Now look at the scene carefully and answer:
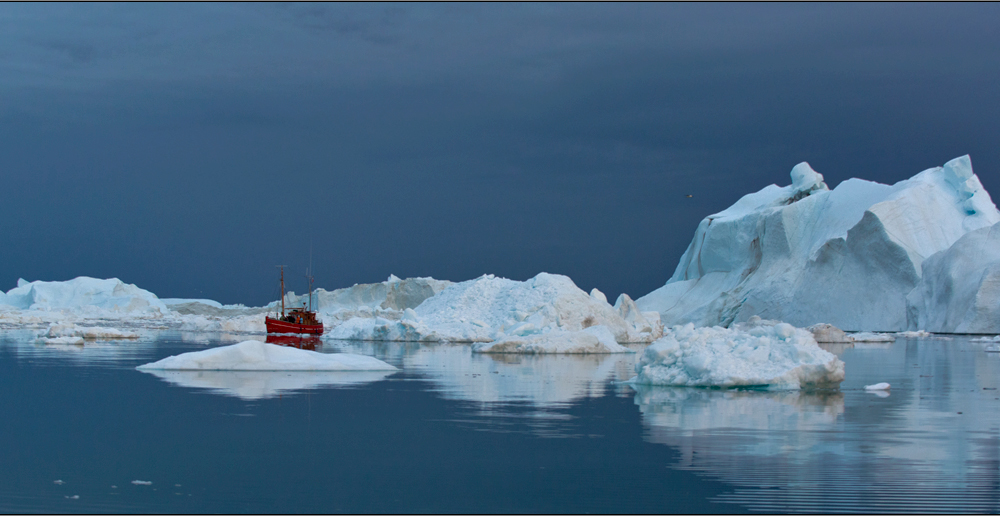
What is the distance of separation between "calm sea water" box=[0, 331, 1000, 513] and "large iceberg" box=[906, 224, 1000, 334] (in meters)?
25.5

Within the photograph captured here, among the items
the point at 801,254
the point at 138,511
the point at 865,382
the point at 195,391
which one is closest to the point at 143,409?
the point at 195,391

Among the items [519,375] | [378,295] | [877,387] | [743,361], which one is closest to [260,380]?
[519,375]

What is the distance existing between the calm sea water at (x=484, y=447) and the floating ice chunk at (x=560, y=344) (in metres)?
10.7

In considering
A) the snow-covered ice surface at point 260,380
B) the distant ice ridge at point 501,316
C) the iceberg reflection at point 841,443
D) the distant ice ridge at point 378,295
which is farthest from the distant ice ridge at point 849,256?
the snow-covered ice surface at point 260,380

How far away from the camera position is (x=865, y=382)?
45.7 feet

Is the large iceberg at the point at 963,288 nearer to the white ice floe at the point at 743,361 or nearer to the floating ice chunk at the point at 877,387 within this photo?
the floating ice chunk at the point at 877,387

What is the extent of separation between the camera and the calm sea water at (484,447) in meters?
5.43

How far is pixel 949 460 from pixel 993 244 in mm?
35416

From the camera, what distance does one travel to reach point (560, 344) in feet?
79.3

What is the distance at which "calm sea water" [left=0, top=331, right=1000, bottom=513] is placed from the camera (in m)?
Result: 5.43

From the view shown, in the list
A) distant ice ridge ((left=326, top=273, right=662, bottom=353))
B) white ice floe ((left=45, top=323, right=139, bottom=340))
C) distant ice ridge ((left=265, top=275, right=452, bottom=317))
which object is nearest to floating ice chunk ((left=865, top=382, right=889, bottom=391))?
distant ice ridge ((left=326, top=273, right=662, bottom=353))

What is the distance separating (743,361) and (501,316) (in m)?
19.5

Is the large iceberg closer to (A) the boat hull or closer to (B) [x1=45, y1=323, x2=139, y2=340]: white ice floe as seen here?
(A) the boat hull

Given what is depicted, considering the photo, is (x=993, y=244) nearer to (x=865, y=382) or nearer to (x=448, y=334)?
(x=448, y=334)
